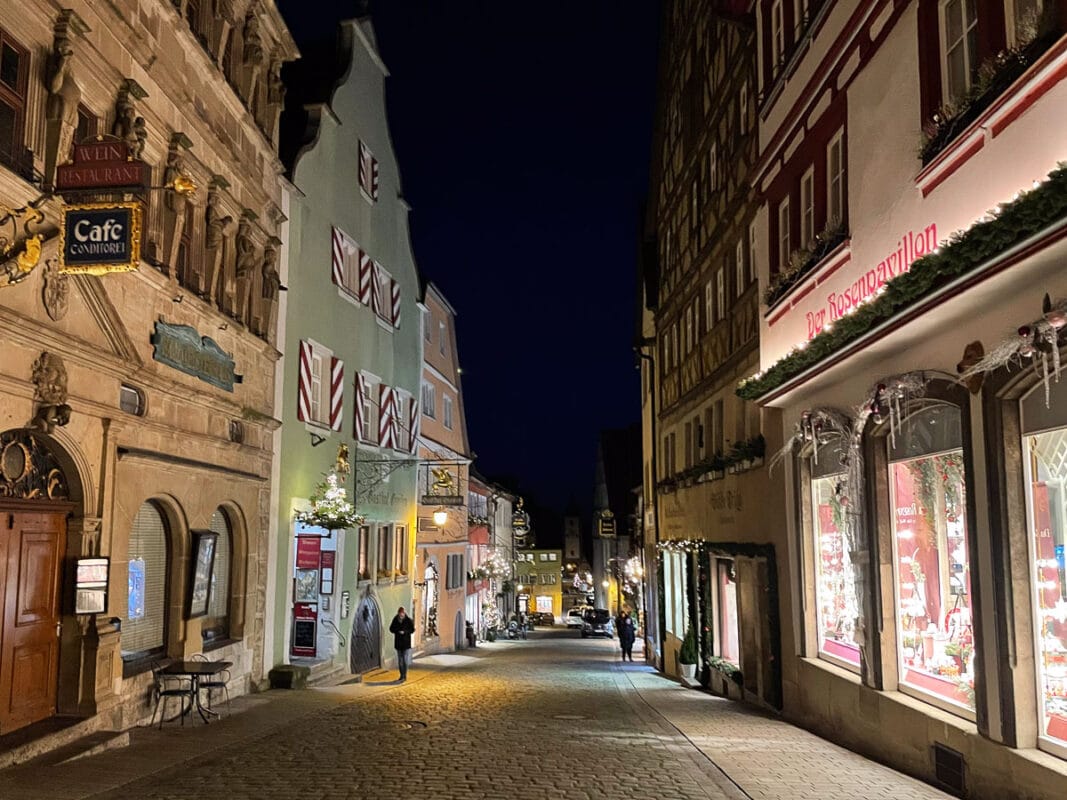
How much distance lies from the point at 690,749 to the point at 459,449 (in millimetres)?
25398

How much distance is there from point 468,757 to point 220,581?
272 inches

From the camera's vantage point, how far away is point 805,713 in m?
12.3

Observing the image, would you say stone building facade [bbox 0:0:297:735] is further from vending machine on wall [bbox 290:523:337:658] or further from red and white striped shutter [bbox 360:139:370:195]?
red and white striped shutter [bbox 360:139:370:195]

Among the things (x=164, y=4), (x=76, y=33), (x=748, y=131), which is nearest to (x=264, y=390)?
(x=164, y=4)

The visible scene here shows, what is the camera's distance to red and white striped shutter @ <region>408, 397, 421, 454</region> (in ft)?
85.6

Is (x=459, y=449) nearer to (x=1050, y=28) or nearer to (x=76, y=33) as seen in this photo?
(x=76, y=33)

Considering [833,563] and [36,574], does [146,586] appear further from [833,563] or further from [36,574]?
[833,563]

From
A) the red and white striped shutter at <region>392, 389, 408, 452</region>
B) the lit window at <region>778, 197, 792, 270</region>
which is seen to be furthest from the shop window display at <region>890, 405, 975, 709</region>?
the red and white striped shutter at <region>392, 389, 408, 452</region>

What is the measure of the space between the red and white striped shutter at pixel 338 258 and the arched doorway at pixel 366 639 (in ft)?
23.8

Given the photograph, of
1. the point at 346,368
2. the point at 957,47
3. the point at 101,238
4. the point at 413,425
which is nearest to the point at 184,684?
the point at 101,238

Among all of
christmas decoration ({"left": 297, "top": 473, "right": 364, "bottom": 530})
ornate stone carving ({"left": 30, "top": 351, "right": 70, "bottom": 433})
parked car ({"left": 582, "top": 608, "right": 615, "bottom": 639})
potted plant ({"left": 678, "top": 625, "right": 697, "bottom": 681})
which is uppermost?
ornate stone carving ({"left": 30, "top": 351, "right": 70, "bottom": 433})

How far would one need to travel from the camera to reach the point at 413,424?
26.3m

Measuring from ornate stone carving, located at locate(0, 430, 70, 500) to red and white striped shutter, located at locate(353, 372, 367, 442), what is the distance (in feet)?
38.3

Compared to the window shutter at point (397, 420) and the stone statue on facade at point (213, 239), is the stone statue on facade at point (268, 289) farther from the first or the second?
the window shutter at point (397, 420)
